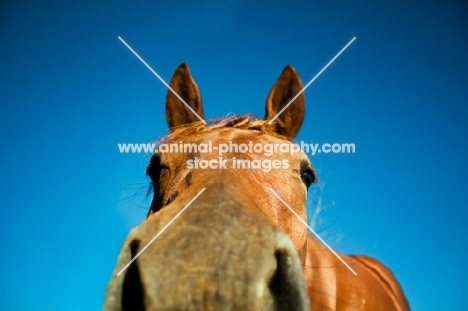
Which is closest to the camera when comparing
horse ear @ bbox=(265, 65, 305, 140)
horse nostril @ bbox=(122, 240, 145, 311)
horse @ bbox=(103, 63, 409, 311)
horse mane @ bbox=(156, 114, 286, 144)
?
horse @ bbox=(103, 63, 409, 311)

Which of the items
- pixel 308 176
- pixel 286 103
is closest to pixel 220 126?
pixel 308 176

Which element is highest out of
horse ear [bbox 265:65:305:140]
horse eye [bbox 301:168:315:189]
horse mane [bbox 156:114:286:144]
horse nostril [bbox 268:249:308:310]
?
horse ear [bbox 265:65:305:140]

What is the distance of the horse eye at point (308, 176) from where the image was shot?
146 inches

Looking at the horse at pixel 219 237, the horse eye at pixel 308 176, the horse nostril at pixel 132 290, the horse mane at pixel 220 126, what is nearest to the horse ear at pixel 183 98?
the horse mane at pixel 220 126

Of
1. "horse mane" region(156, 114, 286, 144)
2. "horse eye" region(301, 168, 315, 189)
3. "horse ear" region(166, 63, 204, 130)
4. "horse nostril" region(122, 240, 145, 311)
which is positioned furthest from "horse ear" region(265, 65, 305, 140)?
"horse nostril" region(122, 240, 145, 311)

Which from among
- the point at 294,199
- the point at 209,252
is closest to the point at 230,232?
the point at 209,252

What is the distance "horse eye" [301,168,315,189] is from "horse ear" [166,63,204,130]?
1.54 m

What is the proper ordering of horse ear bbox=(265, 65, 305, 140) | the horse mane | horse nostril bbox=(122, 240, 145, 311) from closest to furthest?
horse nostril bbox=(122, 240, 145, 311), the horse mane, horse ear bbox=(265, 65, 305, 140)

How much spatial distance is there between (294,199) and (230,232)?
146 cm

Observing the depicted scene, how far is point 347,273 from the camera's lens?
4859mm

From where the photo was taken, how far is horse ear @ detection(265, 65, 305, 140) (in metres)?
4.52

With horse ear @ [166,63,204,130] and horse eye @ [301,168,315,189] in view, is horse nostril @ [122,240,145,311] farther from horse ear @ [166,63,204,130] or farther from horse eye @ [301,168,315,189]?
horse ear @ [166,63,204,130]

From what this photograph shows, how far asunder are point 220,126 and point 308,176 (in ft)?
3.60

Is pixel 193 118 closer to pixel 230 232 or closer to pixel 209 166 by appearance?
pixel 209 166
